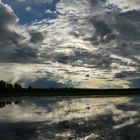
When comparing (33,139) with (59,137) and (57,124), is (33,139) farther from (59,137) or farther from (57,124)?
(57,124)

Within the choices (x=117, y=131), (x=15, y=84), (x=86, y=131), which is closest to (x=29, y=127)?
(x=86, y=131)

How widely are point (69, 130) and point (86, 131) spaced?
3.23 feet

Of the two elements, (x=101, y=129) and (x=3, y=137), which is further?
(x=101, y=129)

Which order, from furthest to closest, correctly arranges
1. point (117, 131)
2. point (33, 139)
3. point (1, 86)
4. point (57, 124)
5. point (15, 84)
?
point (15, 84) → point (1, 86) → point (57, 124) → point (117, 131) → point (33, 139)

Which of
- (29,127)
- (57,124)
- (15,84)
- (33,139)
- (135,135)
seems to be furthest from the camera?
(15,84)

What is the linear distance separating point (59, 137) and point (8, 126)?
647 cm

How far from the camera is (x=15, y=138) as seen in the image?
840 inches

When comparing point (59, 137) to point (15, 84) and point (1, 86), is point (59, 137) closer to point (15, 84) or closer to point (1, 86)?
point (1, 86)

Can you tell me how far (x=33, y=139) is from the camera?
2084 centimetres

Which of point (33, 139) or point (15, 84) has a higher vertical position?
point (15, 84)

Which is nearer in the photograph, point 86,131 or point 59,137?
point 59,137

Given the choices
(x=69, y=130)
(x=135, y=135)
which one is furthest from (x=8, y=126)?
(x=135, y=135)

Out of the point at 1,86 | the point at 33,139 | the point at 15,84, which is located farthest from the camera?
the point at 15,84

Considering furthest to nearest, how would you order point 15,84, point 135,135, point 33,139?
point 15,84 → point 135,135 → point 33,139
